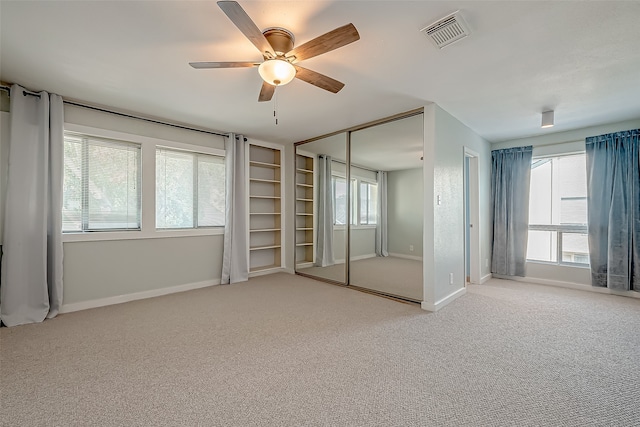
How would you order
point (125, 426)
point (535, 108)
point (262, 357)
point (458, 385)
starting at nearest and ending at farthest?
1. point (125, 426)
2. point (458, 385)
3. point (262, 357)
4. point (535, 108)

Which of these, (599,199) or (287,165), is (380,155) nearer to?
(287,165)

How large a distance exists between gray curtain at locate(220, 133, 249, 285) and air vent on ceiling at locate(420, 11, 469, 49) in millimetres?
3429

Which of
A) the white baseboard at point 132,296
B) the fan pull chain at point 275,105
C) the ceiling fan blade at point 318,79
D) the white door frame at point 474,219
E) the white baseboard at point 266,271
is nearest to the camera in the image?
the ceiling fan blade at point 318,79

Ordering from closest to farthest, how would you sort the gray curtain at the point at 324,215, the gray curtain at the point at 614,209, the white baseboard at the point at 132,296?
the white baseboard at the point at 132,296
the gray curtain at the point at 614,209
the gray curtain at the point at 324,215

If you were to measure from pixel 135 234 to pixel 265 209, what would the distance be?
2.23 metres

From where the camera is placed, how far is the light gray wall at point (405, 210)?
3.85 m

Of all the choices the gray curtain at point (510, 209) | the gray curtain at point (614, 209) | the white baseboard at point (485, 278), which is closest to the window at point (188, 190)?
the white baseboard at point (485, 278)

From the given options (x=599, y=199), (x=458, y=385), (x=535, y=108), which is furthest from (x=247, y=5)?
(x=599, y=199)

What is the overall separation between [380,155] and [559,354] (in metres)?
3.30

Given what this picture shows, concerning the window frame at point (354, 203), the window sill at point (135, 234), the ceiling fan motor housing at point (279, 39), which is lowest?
the window sill at point (135, 234)

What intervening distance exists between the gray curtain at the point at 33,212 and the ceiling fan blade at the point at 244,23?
9.24 ft

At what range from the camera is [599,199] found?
3994 mm

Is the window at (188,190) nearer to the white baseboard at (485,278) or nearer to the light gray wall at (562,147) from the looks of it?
the white baseboard at (485,278)

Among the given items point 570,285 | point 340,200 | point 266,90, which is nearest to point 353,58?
point 266,90
